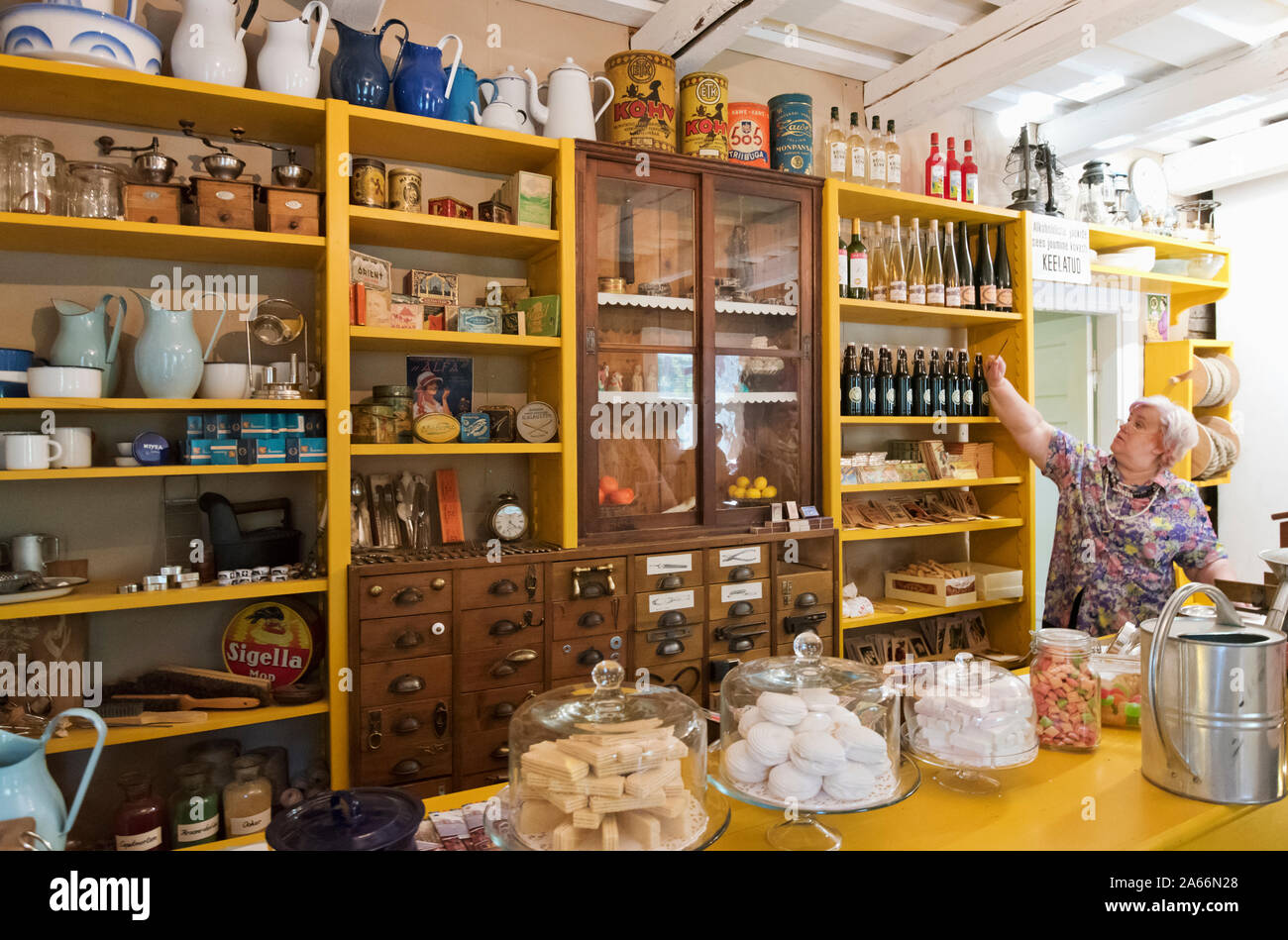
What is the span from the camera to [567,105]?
9.43ft

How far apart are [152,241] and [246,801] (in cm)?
164

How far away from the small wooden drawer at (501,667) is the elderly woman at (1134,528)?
204cm

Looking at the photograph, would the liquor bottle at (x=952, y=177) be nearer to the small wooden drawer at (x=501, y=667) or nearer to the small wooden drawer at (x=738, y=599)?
the small wooden drawer at (x=738, y=599)

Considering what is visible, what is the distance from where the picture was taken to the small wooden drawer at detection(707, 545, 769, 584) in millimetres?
2988

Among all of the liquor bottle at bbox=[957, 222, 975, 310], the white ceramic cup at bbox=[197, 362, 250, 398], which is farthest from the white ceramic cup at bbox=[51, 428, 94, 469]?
the liquor bottle at bbox=[957, 222, 975, 310]

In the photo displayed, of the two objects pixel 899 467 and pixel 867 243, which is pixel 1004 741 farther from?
pixel 867 243

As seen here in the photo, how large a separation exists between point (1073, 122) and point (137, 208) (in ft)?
14.1

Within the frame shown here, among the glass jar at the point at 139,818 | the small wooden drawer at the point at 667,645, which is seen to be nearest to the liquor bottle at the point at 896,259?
the small wooden drawer at the point at 667,645

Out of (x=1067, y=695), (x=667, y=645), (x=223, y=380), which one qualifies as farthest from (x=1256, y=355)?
(x=223, y=380)

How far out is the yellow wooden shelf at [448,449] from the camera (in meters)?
2.51

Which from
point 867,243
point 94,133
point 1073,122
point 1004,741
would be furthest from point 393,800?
point 1073,122

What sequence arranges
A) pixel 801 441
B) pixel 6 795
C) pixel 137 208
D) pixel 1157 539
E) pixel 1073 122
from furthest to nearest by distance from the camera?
1. pixel 1073 122
2. pixel 801 441
3. pixel 1157 539
4. pixel 137 208
5. pixel 6 795

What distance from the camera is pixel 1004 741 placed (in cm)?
139

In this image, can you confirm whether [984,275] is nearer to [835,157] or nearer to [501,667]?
[835,157]
